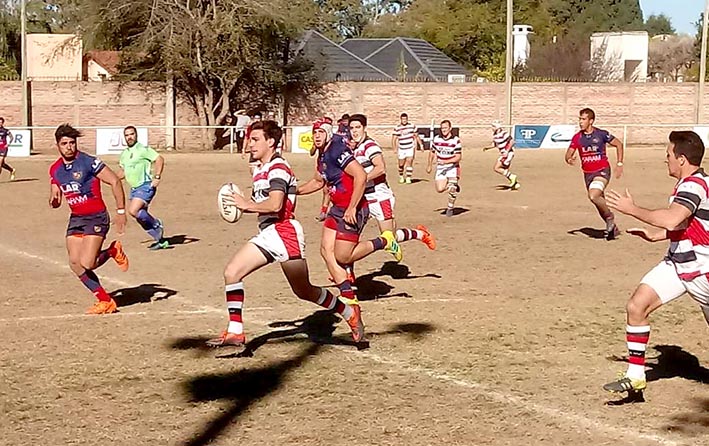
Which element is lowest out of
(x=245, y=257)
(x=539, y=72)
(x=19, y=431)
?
(x=19, y=431)

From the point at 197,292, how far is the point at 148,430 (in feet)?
16.0

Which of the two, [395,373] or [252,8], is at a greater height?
[252,8]

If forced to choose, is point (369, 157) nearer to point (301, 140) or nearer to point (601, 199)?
point (601, 199)

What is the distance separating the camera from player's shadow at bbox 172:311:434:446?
21.2 feet

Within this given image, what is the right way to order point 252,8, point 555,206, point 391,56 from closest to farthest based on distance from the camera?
point 555,206 → point 252,8 → point 391,56

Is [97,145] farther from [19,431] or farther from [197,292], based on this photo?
[19,431]

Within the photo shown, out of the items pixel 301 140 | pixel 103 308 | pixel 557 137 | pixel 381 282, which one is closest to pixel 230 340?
pixel 103 308

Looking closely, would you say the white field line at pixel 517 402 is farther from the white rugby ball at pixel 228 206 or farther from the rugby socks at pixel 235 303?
the white rugby ball at pixel 228 206

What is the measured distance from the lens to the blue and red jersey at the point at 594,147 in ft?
49.8

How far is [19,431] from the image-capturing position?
20.5ft

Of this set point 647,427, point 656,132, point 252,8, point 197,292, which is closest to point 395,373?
point 647,427

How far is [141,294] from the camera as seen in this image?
11.0 meters

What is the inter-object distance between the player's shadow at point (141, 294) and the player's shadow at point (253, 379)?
1.94 m

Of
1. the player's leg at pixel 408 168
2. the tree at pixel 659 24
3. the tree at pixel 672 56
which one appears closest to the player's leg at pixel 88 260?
the player's leg at pixel 408 168
